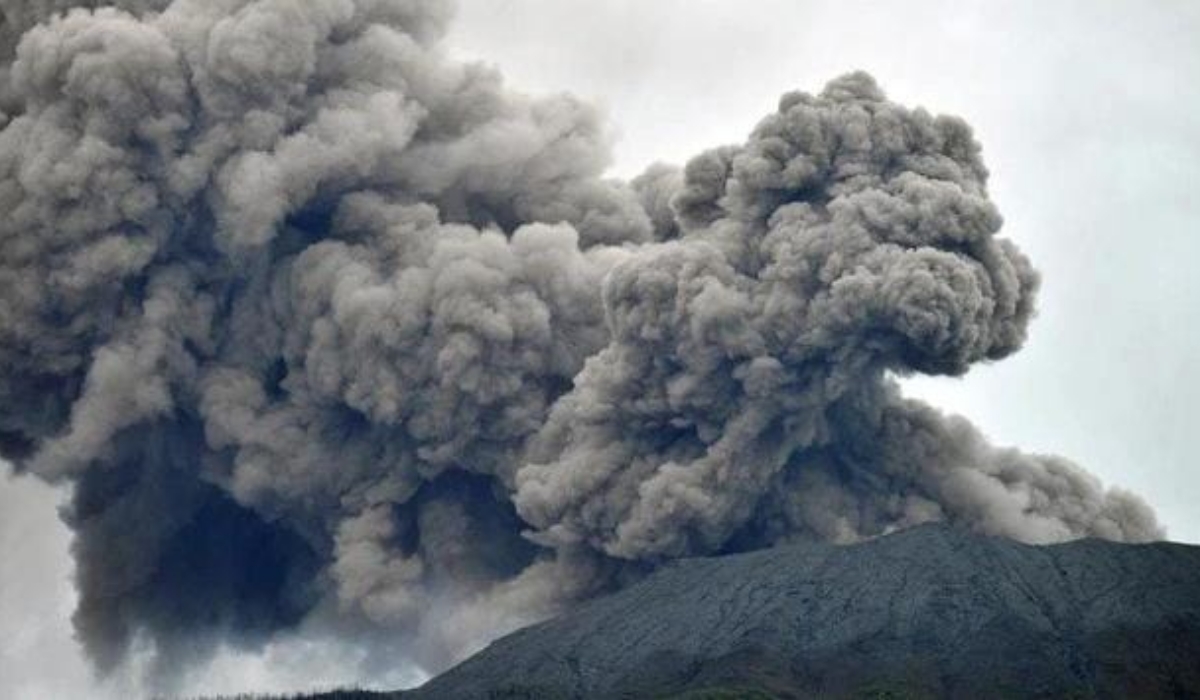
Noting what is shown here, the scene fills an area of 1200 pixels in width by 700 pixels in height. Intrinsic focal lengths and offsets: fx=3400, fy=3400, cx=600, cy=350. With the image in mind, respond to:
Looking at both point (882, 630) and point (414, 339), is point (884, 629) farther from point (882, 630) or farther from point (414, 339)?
point (414, 339)

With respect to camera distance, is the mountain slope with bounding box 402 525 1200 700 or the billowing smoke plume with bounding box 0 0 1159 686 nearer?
the mountain slope with bounding box 402 525 1200 700

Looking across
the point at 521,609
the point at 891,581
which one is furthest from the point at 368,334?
the point at 891,581

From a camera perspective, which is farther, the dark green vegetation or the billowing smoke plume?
the billowing smoke plume

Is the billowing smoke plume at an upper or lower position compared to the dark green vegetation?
upper

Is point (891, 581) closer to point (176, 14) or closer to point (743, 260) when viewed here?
point (743, 260)

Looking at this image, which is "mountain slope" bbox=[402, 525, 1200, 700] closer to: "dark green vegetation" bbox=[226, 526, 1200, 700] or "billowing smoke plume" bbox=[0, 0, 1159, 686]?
"dark green vegetation" bbox=[226, 526, 1200, 700]

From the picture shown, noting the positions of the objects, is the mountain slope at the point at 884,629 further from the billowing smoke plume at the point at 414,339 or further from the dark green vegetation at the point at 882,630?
the billowing smoke plume at the point at 414,339

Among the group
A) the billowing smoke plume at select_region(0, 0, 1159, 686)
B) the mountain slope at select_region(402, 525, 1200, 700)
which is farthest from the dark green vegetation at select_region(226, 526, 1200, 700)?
the billowing smoke plume at select_region(0, 0, 1159, 686)

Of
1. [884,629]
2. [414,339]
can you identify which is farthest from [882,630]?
[414,339]
